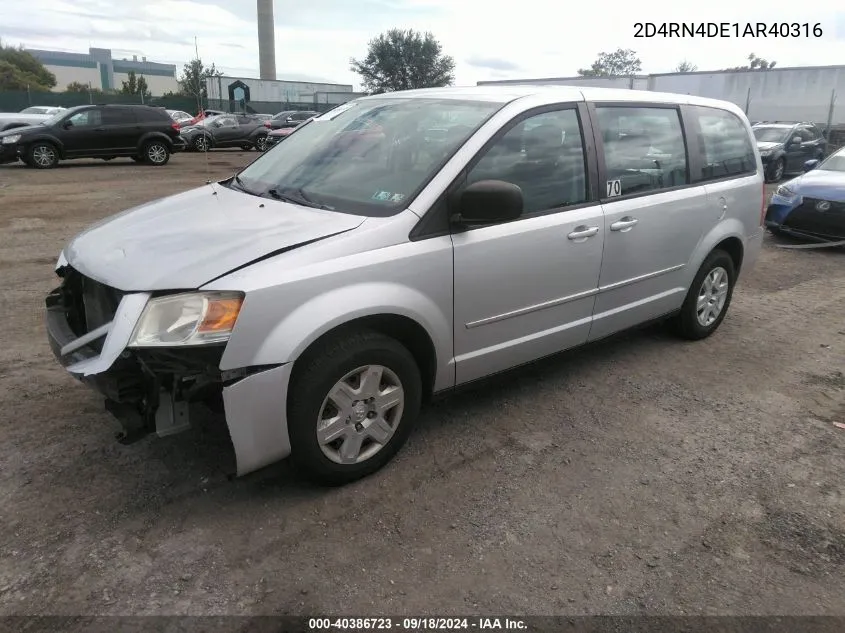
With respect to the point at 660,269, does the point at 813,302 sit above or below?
below

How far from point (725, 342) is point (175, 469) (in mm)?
4115

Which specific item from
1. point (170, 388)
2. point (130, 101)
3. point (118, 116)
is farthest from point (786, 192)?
point (130, 101)

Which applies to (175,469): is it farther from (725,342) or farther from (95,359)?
(725,342)

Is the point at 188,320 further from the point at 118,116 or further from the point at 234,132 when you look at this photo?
the point at 234,132

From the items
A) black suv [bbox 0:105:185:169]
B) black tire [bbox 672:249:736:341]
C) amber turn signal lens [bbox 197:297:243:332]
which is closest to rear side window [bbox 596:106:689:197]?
black tire [bbox 672:249:736:341]

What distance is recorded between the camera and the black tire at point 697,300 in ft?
15.7

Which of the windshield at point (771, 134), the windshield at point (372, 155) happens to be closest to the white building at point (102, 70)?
the windshield at point (771, 134)

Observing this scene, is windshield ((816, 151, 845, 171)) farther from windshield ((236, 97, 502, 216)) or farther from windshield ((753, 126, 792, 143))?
windshield ((236, 97, 502, 216))

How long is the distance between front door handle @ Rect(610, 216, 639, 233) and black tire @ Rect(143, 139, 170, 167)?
17.3 m

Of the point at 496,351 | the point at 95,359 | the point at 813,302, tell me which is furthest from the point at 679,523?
the point at 813,302

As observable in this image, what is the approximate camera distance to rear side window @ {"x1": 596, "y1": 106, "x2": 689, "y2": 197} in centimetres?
391

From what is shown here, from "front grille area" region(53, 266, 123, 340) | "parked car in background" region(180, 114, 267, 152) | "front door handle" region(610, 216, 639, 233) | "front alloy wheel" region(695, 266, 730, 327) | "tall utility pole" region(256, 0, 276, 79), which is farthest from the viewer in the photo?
"tall utility pole" region(256, 0, 276, 79)

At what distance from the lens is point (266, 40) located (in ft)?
240

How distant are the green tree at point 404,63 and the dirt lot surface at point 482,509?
5754cm
